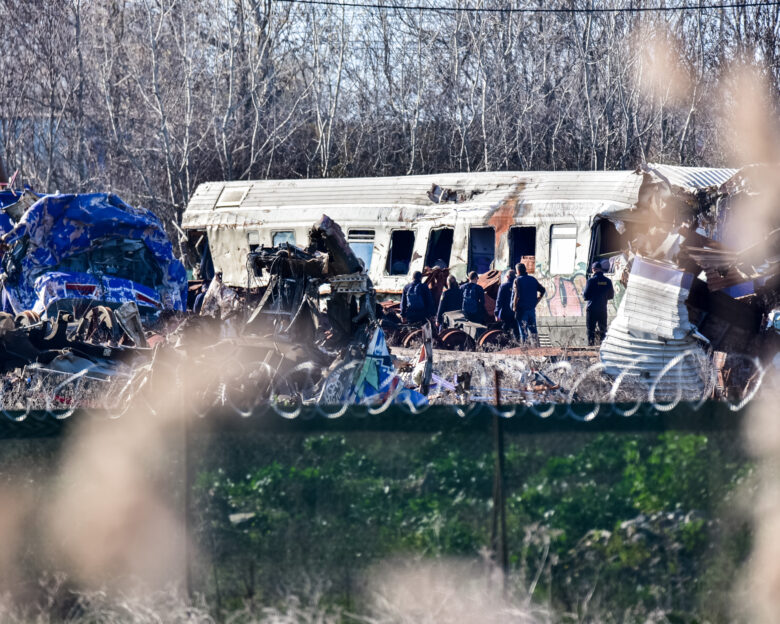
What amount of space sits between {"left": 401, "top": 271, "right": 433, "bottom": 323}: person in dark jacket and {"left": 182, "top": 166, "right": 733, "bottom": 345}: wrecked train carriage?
1603 millimetres

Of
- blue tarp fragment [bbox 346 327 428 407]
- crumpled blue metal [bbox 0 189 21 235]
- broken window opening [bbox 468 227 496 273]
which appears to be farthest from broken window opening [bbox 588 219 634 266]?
crumpled blue metal [bbox 0 189 21 235]

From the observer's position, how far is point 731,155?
107ft

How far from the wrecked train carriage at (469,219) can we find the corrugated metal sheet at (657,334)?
4.57 m

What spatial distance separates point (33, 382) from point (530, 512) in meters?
6.71

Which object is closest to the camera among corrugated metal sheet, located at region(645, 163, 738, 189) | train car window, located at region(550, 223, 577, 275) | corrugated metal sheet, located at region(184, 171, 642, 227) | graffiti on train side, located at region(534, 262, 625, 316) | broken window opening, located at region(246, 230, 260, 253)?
corrugated metal sheet, located at region(645, 163, 738, 189)

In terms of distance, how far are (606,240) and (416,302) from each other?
11.2ft

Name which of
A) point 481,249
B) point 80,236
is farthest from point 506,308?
point 80,236

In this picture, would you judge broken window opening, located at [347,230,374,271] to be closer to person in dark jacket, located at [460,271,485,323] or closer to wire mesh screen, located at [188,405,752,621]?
person in dark jacket, located at [460,271,485,323]

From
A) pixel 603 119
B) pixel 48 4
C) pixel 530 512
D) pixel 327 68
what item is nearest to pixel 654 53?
pixel 603 119

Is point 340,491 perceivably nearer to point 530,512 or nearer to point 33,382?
point 530,512

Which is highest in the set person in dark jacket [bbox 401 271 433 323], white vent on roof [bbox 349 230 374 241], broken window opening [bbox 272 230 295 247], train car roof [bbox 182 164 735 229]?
train car roof [bbox 182 164 735 229]

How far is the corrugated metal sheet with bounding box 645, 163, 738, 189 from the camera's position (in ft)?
52.7

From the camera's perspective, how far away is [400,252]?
20.3 metres

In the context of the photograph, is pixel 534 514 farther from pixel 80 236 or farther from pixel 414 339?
pixel 414 339
